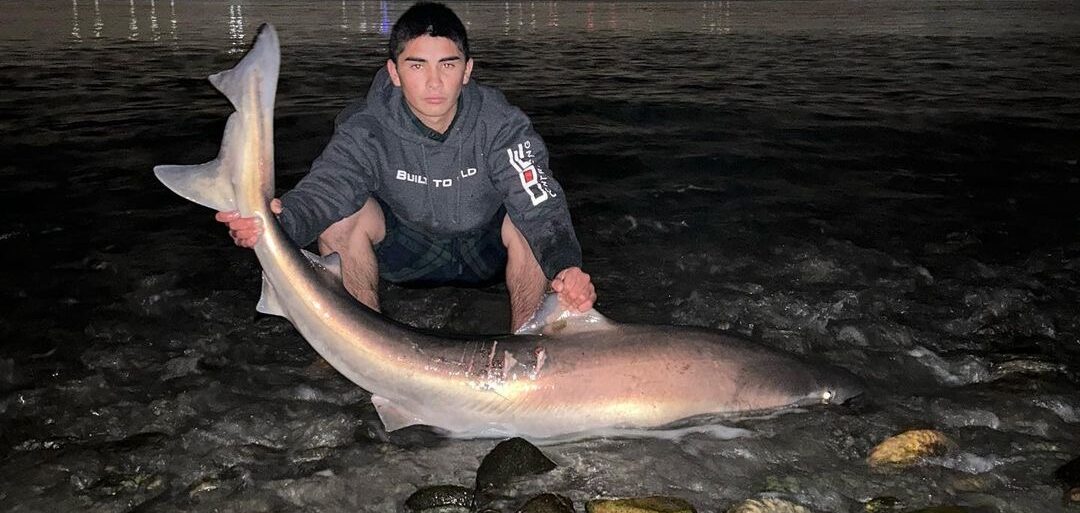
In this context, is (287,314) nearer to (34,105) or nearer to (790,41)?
(34,105)

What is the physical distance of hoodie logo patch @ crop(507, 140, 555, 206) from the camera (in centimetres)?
478

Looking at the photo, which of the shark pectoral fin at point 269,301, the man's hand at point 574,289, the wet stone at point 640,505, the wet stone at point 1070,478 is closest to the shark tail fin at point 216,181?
the shark pectoral fin at point 269,301

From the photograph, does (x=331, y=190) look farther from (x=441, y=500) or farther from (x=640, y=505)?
(x=640, y=505)

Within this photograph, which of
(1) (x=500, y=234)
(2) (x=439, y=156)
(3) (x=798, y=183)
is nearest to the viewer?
(2) (x=439, y=156)

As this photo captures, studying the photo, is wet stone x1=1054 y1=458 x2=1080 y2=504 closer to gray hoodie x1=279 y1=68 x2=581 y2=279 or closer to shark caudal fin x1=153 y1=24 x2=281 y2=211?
gray hoodie x1=279 y1=68 x2=581 y2=279

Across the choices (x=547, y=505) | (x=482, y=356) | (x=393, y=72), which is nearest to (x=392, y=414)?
(x=482, y=356)

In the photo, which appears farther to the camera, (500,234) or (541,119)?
(541,119)

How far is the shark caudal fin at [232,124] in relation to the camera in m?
3.37

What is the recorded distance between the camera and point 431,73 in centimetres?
464

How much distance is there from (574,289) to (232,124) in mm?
1674

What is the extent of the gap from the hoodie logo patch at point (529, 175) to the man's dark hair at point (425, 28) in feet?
2.14

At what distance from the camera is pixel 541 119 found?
14.1 metres

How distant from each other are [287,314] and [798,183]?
7367 millimetres

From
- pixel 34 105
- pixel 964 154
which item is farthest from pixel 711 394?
pixel 34 105
